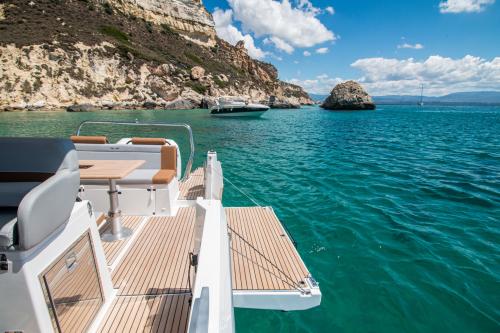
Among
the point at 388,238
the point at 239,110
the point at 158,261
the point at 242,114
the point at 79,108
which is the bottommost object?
the point at 388,238

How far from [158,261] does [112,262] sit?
631mm

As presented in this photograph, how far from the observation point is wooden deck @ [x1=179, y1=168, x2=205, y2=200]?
267 inches

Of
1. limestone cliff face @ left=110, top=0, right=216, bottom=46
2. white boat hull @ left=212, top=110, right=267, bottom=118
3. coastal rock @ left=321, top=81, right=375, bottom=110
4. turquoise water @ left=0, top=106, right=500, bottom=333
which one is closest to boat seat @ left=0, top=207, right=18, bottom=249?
turquoise water @ left=0, top=106, right=500, bottom=333

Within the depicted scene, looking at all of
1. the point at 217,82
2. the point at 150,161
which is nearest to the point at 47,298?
the point at 150,161

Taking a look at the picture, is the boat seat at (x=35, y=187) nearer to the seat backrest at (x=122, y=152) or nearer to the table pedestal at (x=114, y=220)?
the table pedestal at (x=114, y=220)

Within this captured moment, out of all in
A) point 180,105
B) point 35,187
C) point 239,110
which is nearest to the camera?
point 35,187

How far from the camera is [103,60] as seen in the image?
5369cm

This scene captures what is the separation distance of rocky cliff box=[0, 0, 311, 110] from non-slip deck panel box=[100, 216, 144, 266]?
159 ft

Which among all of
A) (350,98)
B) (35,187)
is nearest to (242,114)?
(35,187)

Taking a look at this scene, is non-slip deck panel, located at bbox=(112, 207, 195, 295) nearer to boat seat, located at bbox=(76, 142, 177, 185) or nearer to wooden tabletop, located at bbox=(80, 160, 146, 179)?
wooden tabletop, located at bbox=(80, 160, 146, 179)

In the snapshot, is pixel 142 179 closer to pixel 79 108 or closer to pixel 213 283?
pixel 213 283

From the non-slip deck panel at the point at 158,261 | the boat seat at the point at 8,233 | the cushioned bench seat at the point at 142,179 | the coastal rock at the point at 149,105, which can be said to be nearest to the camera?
the boat seat at the point at 8,233

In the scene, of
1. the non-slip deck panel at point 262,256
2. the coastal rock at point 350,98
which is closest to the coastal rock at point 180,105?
the coastal rock at point 350,98

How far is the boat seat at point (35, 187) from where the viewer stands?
177 centimetres
